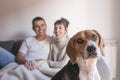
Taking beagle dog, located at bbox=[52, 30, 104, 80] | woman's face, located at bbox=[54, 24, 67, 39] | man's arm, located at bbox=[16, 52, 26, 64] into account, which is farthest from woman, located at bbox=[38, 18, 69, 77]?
beagle dog, located at bbox=[52, 30, 104, 80]

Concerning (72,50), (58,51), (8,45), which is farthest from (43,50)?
(72,50)

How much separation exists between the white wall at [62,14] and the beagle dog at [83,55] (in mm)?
1690

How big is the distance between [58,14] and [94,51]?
178cm

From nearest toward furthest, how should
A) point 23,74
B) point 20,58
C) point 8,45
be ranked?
point 23,74 < point 20,58 < point 8,45

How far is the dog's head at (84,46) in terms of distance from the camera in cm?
112

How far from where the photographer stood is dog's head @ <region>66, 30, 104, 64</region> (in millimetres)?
1122

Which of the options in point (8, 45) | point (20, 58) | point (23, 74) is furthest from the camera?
point (8, 45)

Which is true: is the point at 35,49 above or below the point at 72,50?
below

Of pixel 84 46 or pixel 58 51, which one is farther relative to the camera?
pixel 58 51

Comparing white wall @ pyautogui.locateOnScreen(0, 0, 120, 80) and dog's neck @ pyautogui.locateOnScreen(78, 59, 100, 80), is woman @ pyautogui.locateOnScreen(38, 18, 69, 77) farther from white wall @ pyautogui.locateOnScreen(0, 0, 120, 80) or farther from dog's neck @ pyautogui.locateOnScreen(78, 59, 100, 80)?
dog's neck @ pyautogui.locateOnScreen(78, 59, 100, 80)

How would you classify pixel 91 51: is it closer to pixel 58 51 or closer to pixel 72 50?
pixel 72 50

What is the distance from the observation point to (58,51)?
218 centimetres

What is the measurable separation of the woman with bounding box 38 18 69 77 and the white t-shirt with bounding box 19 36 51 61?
0.22 feet

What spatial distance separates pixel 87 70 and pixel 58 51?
104 cm
